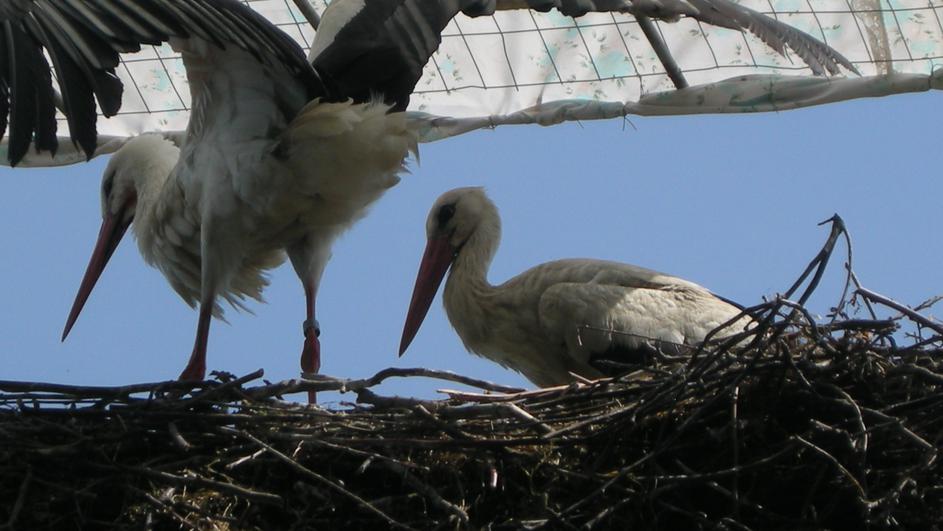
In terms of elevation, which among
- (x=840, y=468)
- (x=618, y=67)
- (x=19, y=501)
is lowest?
(x=19, y=501)

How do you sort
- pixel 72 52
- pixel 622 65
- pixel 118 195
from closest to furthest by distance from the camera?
pixel 72 52, pixel 118 195, pixel 622 65

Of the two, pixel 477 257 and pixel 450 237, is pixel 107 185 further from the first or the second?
pixel 477 257

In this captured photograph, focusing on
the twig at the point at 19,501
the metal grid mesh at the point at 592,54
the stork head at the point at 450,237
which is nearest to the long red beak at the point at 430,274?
the stork head at the point at 450,237

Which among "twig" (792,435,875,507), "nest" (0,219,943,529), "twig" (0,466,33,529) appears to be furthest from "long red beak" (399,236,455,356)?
→ "twig" (792,435,875,507)

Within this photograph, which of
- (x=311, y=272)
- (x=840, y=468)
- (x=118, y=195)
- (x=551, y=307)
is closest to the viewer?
(x=840, y=468)

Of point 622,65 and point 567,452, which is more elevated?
point 622,65

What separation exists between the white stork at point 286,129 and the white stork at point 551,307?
0.45m

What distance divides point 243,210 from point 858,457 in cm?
203

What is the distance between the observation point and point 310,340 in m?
5.77

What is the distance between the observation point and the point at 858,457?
13.0 feet

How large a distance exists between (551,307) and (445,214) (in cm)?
82

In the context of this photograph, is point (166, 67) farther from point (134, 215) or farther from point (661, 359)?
point (661, 359)

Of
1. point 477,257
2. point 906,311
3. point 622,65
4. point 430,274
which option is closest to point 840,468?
point 906,311

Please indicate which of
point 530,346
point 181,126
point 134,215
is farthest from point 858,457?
point 181,126
